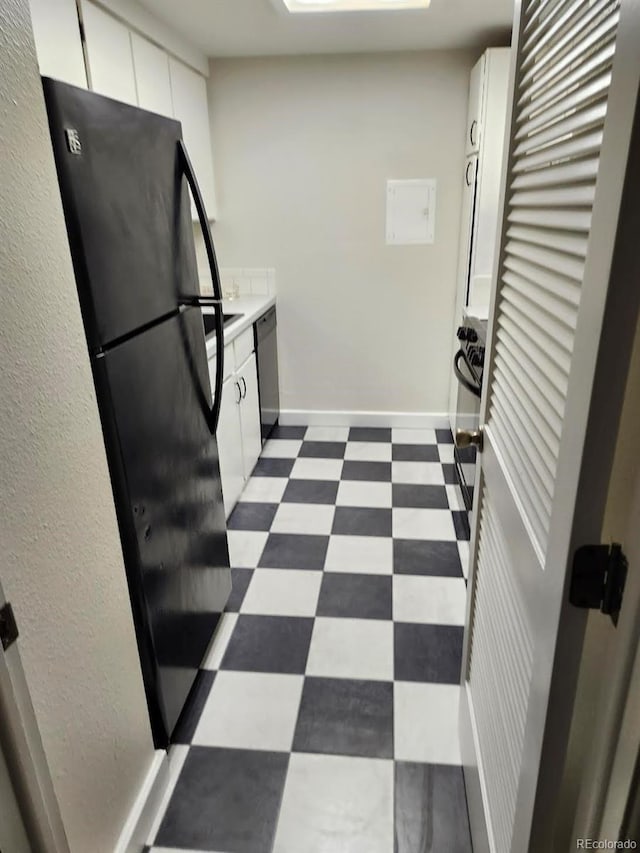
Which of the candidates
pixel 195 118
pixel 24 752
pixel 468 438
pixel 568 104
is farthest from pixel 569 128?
pixel 195 118

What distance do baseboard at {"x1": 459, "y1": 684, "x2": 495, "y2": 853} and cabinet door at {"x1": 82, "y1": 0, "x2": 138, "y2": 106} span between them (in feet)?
7.01

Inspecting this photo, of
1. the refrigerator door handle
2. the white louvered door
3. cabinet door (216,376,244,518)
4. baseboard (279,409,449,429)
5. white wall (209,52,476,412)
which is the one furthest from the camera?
baseboard (279,409,449,429)

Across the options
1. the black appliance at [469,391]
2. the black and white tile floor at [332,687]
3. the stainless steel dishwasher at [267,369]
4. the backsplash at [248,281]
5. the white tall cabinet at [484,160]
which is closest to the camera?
the black and white tile floor at [332,687]

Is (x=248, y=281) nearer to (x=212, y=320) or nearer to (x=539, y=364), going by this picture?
(x=212, y=320)

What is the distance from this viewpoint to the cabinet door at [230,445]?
8.28ft

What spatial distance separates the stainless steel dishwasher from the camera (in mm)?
3238

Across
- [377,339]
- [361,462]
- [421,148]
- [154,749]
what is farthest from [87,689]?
[421,148]

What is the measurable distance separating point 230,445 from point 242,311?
0.79 m

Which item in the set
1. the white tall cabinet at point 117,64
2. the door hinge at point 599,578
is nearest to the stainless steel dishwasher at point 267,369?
the white tall cabinet at point 117,64

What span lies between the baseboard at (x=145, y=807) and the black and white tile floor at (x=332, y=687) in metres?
0.04

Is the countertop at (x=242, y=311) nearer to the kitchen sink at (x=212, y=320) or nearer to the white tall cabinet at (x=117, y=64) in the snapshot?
the kitchen sink at (x=212, y=320)

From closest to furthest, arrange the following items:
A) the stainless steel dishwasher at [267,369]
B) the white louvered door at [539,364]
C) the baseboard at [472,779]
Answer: the white louvered door at [539,364] → the baseboard at [472,779] → the stainless steel dishwasher at [267,369]

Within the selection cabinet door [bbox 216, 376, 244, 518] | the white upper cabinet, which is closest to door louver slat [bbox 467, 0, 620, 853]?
the white upper cabinet

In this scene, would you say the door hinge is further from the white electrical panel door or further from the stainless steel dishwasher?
the white electrical panel door
